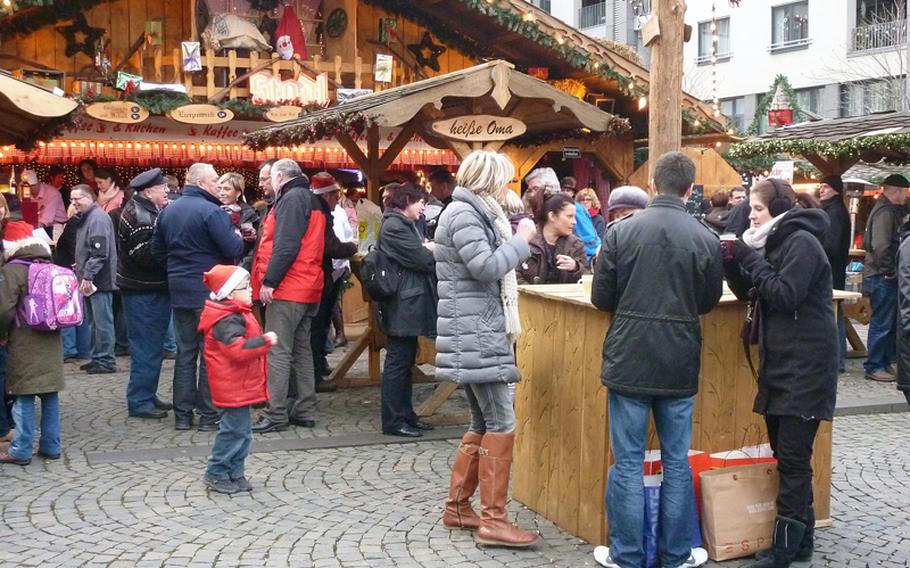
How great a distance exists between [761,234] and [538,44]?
10.2 meters

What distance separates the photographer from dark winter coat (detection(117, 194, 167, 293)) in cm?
784

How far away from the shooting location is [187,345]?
7570mm

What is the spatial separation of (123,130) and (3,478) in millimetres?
8584

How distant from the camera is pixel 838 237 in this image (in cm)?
973

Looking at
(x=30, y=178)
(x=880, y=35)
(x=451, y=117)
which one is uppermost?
(x=880, y=35)

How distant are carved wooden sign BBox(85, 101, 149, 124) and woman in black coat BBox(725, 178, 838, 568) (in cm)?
979

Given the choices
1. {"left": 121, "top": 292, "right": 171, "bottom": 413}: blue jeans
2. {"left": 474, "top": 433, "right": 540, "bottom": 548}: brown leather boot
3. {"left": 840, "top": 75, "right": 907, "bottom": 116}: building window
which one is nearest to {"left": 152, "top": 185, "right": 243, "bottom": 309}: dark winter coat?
{"left": 121, "top": 292, "right": 171, "bottom": 413}: blue jeans

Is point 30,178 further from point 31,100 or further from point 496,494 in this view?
point 496,494

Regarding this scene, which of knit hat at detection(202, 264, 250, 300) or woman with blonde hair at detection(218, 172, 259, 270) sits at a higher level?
woman with blonde hair at detection(218, 172, 259, 270)

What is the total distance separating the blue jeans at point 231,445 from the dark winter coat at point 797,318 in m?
2.89

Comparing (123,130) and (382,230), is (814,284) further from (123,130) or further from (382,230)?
(123,130)

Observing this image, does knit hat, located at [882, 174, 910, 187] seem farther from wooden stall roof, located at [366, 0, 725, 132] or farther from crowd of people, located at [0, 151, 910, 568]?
wooden stall roof, located at [366, 0, 725, 132]

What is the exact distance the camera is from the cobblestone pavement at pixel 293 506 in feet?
16.4

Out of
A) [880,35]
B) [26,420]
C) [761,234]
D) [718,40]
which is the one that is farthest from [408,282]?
[718,40]
